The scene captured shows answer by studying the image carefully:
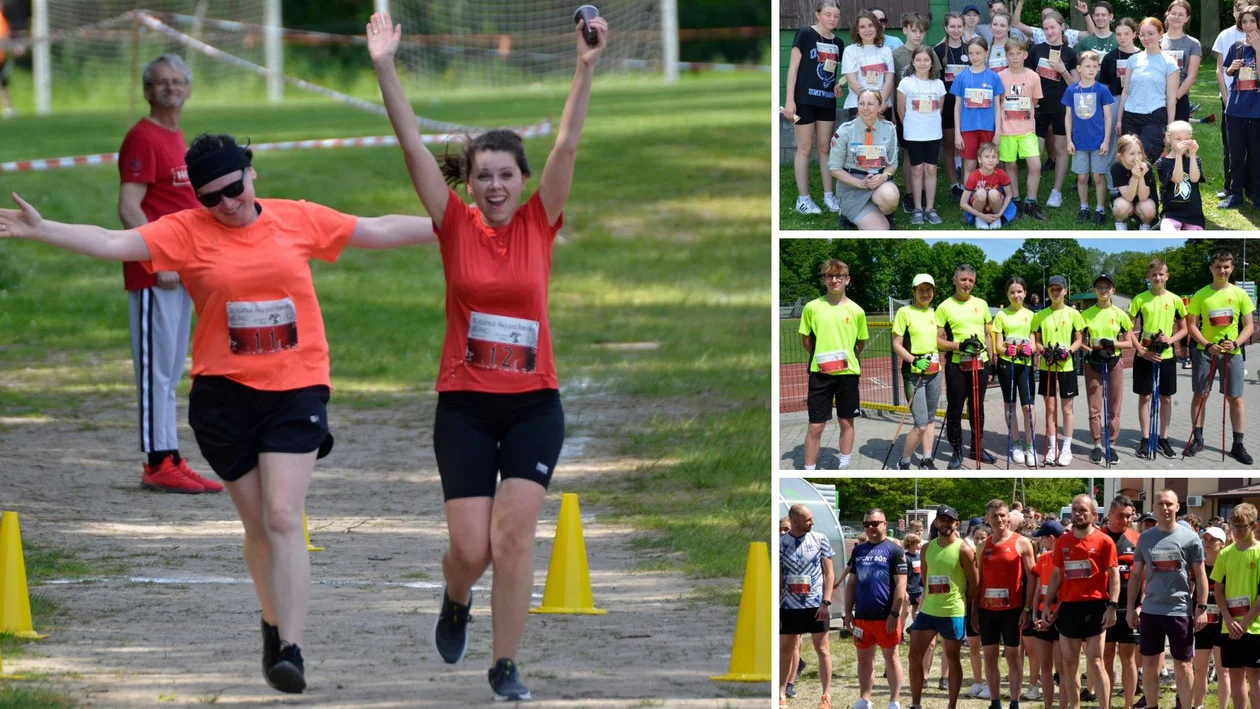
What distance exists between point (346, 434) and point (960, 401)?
21.5 ft

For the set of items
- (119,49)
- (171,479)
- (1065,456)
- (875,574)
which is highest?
(119,49)

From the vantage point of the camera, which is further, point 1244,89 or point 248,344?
point 1244,89

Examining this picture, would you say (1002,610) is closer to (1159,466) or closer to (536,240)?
(1159,466)

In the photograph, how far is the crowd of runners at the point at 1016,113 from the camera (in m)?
6.57

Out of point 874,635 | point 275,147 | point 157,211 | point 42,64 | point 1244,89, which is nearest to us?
point 1244,89

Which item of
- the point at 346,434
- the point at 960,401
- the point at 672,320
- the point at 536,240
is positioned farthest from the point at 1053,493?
the point at 672,320

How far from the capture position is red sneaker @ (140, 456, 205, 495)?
10.2 m

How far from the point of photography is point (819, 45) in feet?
22.5

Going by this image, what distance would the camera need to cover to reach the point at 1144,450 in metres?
6.55

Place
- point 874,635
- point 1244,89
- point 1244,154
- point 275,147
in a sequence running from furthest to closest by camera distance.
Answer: point 275,147 → point 874,635 → point 1244,89 → point 1244,154

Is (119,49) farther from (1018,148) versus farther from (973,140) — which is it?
(1018,148)

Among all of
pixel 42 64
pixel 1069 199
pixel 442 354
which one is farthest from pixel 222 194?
pixel 42 64

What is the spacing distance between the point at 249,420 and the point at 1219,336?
350 cm

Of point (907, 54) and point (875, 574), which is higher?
point (907, 54)
